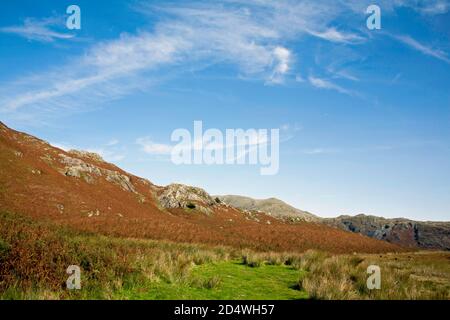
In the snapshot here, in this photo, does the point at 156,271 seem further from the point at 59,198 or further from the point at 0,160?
the point at 0,160

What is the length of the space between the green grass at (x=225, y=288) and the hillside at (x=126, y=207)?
16.8m

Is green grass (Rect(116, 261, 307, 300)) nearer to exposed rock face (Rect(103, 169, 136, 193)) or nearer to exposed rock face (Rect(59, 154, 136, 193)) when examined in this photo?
exposed rock face (Rect(59, 154, 136, 193))

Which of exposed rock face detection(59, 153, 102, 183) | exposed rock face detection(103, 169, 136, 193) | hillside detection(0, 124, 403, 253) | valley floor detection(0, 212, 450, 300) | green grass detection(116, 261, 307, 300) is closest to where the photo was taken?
valley floor detection(0, 212, 450, 300)

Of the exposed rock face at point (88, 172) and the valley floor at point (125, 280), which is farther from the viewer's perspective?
the exposed rock face at point (88, 172)

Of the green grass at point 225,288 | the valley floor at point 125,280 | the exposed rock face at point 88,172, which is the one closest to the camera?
the valley floor at point 125,280

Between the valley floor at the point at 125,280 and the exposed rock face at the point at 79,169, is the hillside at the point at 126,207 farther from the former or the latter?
the valley floor at the point at 125,280

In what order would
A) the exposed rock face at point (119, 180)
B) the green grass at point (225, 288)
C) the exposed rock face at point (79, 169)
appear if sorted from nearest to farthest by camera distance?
the green grass at point (225, 288) → the exposed rock face at point (79, 169) → the exposed rock face at point (119, 180)

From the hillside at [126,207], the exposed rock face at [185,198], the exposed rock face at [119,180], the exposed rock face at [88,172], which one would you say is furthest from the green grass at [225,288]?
the exposed rock face at [185,198]

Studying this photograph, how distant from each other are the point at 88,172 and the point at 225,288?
64.5 m

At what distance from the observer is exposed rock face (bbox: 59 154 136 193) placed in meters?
67.4

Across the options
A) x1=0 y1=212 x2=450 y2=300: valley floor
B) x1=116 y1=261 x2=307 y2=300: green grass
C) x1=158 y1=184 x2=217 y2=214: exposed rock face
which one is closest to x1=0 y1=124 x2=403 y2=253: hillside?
x1=158 y1=184 x2=217 y2=214: exposed rock face

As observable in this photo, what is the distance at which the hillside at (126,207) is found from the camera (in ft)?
118

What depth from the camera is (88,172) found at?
70438mm

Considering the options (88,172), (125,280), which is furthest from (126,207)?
(125,280)
